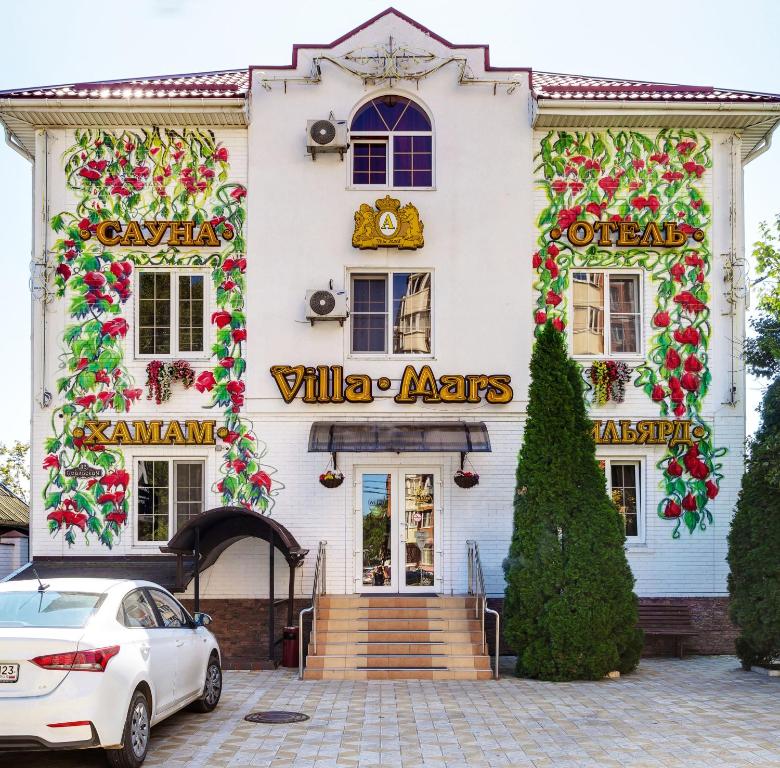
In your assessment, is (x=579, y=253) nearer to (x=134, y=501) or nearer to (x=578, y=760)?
(x=134, y=501)

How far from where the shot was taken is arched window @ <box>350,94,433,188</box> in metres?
17.8

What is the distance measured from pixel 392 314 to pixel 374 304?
0.36m

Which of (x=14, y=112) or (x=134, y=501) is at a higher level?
(x=14, y=112)

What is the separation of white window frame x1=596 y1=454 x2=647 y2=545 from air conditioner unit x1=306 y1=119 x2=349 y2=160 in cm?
667

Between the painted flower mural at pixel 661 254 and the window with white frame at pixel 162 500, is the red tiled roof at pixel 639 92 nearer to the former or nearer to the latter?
the painted flower mural at pixel 661 254

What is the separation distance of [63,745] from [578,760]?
4.42 m

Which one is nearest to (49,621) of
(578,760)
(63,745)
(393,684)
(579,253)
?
(63,745)

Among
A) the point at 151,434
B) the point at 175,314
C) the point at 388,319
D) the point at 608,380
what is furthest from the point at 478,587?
the point at 175,314

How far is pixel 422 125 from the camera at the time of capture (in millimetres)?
17953

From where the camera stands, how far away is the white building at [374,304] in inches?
672

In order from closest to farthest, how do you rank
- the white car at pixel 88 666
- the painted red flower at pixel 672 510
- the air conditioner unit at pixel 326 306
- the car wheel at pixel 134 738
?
the white car at pixel 88 666 < the car wheel at pixel 134 738 < the air conditioner unit at pixel 326 306 < the painted red flower at pixel 672 510

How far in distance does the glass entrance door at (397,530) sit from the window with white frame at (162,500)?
2.72m

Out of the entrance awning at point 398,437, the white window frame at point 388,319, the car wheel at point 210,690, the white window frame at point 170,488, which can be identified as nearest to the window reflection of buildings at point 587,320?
the entrance awning at point 398,437

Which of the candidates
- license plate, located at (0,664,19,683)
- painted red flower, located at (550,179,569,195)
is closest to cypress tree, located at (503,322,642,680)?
painted red flower, located at (550,179,569,195)
